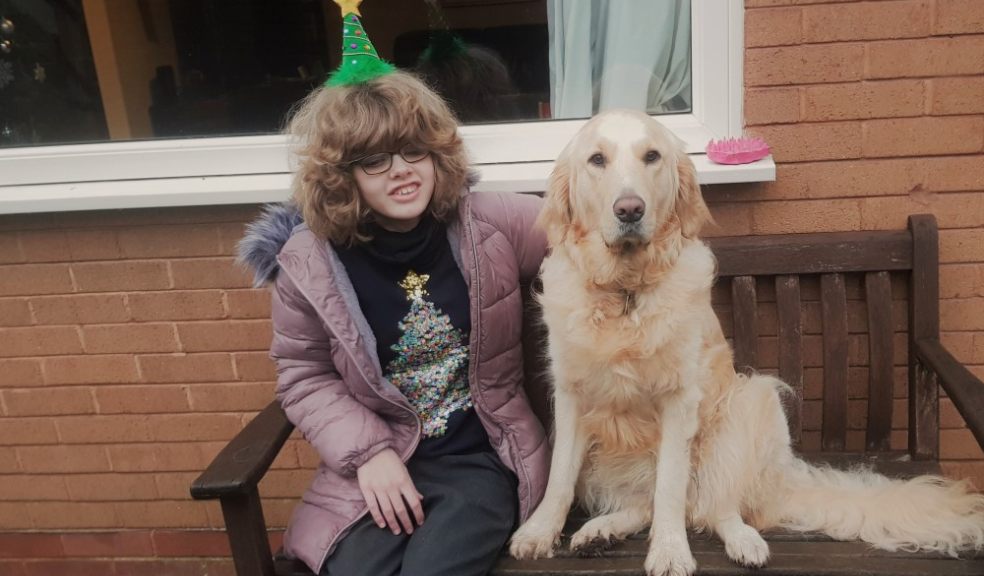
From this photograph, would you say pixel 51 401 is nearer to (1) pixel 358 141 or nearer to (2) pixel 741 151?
(1) pixel 358 141

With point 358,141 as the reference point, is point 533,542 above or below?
below

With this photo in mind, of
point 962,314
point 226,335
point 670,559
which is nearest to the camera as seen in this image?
point 670,559

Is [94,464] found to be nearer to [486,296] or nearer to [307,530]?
[307,530]

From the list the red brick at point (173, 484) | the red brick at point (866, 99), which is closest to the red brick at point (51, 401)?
the red brick at point (173, 484)

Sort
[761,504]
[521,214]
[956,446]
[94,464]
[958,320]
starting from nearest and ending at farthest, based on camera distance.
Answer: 1. [761,504]
2. [521,214]
3. [958,320]
4. [956,446]
5. [94,464]

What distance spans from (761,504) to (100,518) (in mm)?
2524

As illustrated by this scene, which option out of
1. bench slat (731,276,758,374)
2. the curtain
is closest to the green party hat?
the curtain

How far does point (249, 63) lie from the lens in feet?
9.14

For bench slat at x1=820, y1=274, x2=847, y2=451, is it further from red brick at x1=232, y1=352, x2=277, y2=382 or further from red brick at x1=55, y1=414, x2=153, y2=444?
red brick at x1=55, y1=414, x2=153, y2=444

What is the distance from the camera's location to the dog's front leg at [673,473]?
1.85 metres

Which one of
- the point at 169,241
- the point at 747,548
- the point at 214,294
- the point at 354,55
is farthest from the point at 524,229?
the point at 169,241

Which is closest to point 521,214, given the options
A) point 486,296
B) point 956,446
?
point 486,296

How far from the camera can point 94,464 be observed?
9.46 ft

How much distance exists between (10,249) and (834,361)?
114 inches
